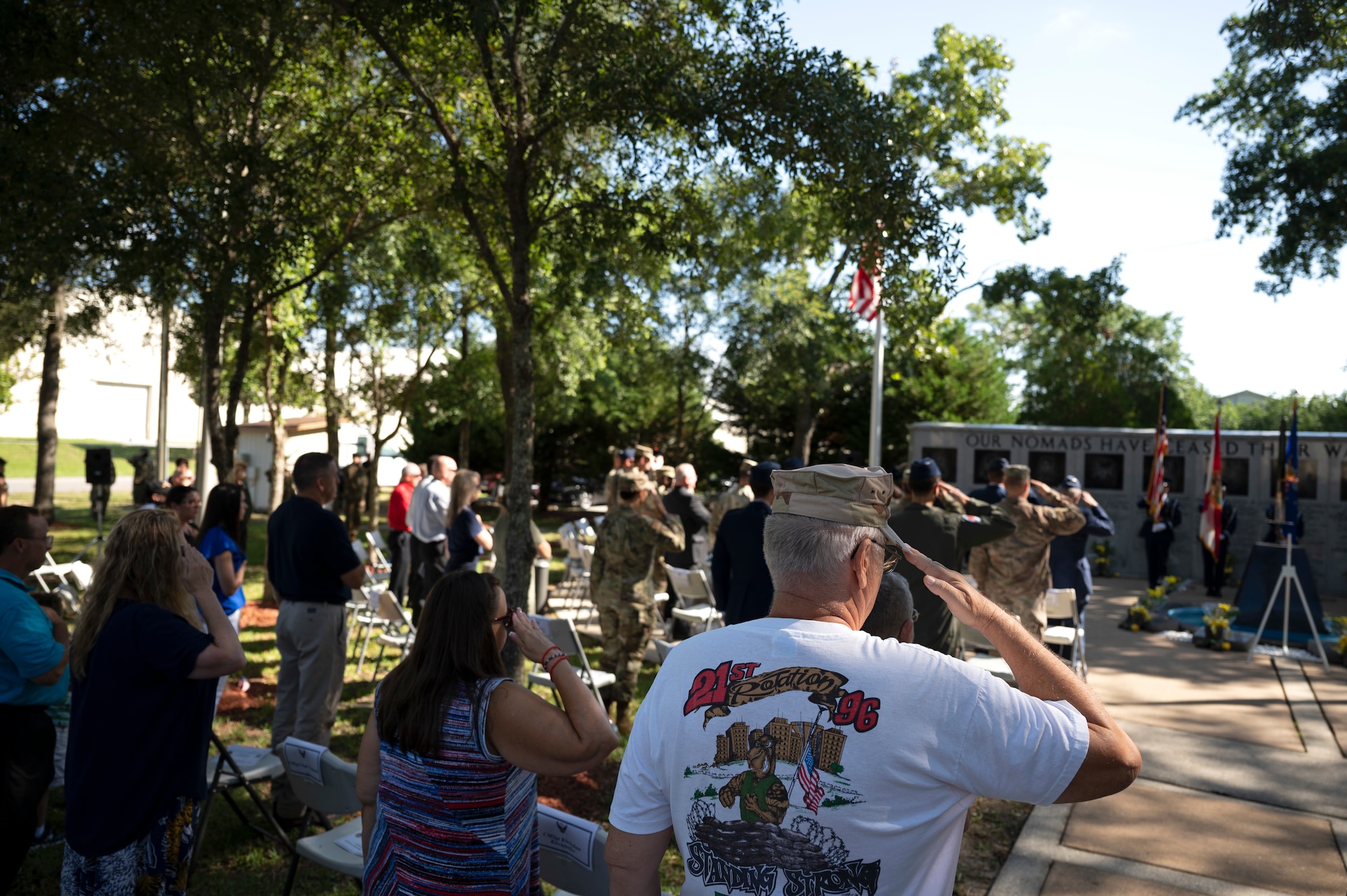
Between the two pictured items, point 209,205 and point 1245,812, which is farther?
point 209,205

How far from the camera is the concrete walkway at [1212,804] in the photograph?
4.60 m

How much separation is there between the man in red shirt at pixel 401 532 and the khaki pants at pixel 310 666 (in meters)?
6.31

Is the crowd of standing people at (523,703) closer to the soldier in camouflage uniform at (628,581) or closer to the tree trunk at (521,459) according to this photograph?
the soldier in camouflage uniform at (628,581)

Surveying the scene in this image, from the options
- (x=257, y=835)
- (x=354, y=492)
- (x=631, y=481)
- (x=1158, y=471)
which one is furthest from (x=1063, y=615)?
(x=354, y=492)

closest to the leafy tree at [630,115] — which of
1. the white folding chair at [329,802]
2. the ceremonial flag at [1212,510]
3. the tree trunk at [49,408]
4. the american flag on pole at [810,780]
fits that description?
the white folding chair at [329,802]

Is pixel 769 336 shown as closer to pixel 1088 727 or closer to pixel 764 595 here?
pixel 764 595

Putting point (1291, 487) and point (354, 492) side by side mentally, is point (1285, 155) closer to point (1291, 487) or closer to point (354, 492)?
point (1291, 487)

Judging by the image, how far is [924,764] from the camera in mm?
1580

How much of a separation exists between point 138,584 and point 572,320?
47.8 ft

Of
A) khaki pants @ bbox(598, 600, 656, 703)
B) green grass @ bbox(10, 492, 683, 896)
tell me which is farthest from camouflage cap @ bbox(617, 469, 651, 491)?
green grass @ bbox(10, 492, 683, 896)

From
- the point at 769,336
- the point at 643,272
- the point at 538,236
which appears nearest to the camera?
the point at 538,236

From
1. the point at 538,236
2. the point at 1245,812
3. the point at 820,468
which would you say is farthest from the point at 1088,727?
the point at 538,236

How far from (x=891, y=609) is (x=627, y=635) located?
13.5ft

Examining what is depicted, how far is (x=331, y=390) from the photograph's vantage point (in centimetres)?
1850
